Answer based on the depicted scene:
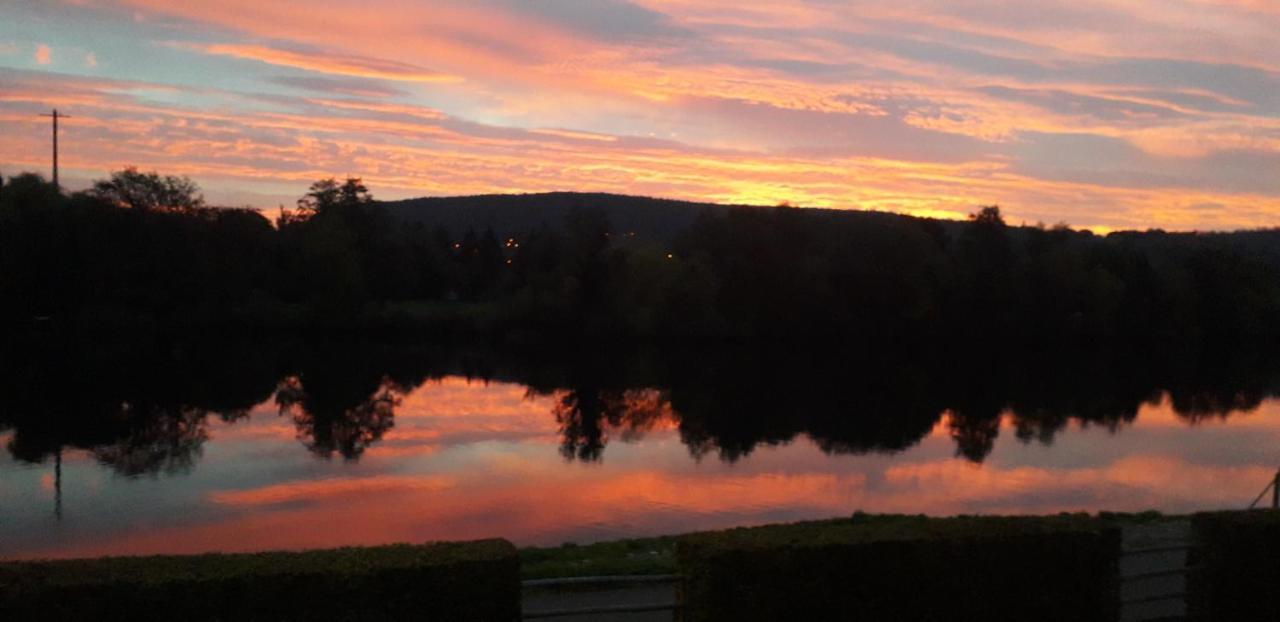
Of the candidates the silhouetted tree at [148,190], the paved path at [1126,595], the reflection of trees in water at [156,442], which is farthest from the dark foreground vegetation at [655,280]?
the paved path at [1126,595]

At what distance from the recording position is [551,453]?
83.0 ft

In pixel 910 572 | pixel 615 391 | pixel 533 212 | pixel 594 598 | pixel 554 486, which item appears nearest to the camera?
pixel 910 572

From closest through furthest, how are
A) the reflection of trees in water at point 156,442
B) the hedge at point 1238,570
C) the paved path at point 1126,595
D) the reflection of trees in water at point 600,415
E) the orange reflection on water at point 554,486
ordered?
1. the hedge at point 1238,570
2. the paved path at point 1126,595
3. the orange reflection on water at point 554,486
4. the reflection of trees in water at point 156,442
5. the reflection of trees in water at point 600,415

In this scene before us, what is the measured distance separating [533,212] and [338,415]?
12191cm

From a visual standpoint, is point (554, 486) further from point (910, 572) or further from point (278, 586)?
point (278, 586)

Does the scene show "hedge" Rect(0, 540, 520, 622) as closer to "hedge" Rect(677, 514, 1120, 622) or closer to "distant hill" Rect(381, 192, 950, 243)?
"hedge" Rect(677, 514, 1120, 622)

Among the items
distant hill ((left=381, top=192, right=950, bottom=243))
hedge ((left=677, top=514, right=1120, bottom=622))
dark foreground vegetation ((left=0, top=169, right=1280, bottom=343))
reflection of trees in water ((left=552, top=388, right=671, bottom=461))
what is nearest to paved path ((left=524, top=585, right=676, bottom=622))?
hedge ((left=677, top=514, right=1120, bottom=622))

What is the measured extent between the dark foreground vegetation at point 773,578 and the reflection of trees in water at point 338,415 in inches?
733

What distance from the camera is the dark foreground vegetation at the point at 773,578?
232 inches

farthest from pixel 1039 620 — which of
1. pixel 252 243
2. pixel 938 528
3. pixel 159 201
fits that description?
pixel 159 201

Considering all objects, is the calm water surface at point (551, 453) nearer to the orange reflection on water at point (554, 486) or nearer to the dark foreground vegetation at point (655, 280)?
the orange reflection on water at point (554, 486)

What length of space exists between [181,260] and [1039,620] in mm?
60177

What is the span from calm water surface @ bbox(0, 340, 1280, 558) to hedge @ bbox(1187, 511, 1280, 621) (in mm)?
9083

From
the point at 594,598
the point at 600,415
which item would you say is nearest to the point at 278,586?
the point at 594,598
